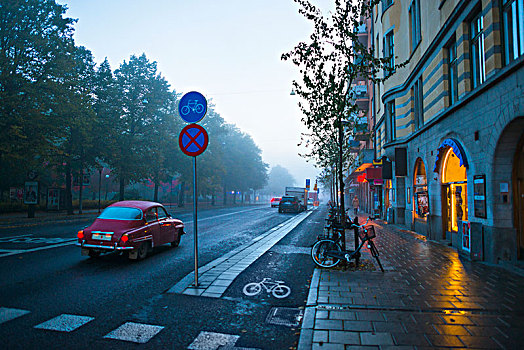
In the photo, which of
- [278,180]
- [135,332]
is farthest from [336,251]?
[278,180]

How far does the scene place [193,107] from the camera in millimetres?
6422

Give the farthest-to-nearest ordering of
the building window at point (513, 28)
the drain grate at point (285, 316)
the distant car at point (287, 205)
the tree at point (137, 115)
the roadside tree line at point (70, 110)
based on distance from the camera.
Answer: the distant car at point (287, 205), the tree at point (137, 115), the roadside tree line at point (70, 110), the building window at point (513, 28), the drain grate at point (285, 316)

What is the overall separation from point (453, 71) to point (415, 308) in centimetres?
1020

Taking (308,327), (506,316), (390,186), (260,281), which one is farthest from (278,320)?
(390,186)

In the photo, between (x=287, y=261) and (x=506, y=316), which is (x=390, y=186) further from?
(x=506, y=316)

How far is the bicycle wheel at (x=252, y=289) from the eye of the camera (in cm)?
573

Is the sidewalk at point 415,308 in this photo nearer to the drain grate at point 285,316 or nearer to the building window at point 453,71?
the drain grate at point 285,316

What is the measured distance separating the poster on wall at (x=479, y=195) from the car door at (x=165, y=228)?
863cm

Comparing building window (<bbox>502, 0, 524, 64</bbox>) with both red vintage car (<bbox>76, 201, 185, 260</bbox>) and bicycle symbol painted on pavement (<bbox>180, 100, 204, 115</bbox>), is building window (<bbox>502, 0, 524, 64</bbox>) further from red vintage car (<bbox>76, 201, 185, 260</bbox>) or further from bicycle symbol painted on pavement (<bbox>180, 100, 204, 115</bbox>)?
red vintage car (<bbox>76, 201, 185, 260</bbox>)

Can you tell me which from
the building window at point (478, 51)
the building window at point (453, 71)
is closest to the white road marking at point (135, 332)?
the building window at point (478, 51)

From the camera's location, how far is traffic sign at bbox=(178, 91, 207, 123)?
6.39 meters

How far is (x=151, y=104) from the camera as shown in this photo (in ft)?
114

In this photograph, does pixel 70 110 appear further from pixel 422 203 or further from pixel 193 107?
pixel 422 203

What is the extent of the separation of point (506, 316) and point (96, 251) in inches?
331
